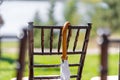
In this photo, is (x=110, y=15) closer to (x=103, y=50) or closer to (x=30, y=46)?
(x=30, y=46)

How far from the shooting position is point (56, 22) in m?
15.2

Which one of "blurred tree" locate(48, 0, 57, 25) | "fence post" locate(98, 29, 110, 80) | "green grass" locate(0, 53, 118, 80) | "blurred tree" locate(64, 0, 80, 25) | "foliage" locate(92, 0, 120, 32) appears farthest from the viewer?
"foliage" locate(92, 0, 120, 32)

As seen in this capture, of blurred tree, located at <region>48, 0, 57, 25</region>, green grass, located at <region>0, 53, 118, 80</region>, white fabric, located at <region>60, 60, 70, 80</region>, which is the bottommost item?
green grass, located at <region>0, 53, 118, 80</region>

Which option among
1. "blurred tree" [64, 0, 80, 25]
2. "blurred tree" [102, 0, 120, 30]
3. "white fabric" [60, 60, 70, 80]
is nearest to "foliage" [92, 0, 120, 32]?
"blurred tree" [102, 0, 120, 30]

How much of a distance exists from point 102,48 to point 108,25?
53.8 ft

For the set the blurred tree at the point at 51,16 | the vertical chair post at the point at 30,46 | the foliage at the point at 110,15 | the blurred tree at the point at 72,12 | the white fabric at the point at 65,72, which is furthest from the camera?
the foliage at the point at 110,15

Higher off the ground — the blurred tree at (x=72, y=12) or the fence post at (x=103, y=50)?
the blurred tree at (x=72, y=12)

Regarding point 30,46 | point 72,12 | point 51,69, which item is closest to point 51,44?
point 30,46

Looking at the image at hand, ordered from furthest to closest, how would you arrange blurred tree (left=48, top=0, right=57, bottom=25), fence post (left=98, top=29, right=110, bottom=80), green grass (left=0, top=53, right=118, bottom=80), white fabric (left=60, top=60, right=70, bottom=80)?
blurred tree (left=48, top=0, right=57, bottom=25) < green grass (left=0, top=53, right=118, bottom=80) < white fabric (left=60, top=60, right=70, bottom=80) < fence post (left=98, top=29, right=110, bottom=80)

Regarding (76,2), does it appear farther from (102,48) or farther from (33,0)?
(102,48)

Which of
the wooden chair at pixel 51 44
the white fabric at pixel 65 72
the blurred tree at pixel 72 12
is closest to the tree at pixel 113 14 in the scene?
the blurred tree at pixel 72 12

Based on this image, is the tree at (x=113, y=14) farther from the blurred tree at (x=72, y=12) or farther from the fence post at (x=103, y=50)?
the fence post at (x=103, y=50)

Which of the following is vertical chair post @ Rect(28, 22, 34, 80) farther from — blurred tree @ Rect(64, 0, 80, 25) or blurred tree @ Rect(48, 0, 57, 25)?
blurred tree @ Rect(64, 0, 80, 25)

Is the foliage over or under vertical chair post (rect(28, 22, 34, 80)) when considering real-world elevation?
over
